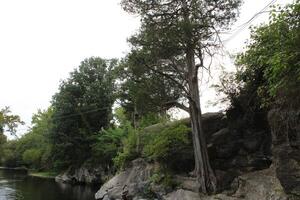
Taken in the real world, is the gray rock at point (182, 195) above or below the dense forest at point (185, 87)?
below

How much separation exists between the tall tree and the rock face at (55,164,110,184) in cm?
1987

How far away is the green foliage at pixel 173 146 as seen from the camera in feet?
67.8

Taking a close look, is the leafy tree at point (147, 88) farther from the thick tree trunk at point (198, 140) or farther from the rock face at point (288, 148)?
the rock face at point (288, 148)

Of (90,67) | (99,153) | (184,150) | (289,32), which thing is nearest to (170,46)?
(184,150)

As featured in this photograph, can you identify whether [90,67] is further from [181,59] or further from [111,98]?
[181,59]

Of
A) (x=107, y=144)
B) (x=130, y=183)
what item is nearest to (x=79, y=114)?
(x=107, y=144)

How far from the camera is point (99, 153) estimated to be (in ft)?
121

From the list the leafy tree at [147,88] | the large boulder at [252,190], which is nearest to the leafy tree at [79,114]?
the leafy tree at [147,88]

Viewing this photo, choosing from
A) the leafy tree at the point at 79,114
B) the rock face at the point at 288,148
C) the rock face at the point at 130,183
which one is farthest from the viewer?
the leafy tree at the point at 79,114

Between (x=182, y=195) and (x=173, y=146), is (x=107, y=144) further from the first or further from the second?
(x=182, y=195)

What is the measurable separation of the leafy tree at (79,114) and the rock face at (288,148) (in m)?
27.1

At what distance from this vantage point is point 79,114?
39000mm

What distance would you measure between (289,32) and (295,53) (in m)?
0.87

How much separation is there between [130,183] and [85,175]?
55.9 ft
